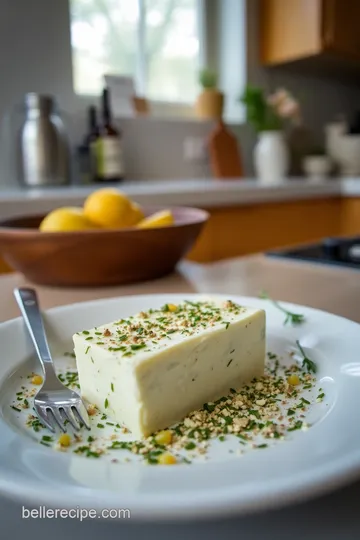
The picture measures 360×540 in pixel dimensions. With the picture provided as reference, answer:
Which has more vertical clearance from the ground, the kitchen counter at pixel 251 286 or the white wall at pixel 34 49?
the white wall at pixel 34 49

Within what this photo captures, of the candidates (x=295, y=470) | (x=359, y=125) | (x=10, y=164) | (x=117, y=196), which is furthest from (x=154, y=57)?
(x=295, y=470)

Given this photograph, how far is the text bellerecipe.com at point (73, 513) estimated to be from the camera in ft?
0.95

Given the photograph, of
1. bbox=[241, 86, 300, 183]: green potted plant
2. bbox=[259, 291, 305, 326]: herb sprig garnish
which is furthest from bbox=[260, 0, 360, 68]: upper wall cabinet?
bbox=[259, 291, 305, 326]: herb sprig garnish

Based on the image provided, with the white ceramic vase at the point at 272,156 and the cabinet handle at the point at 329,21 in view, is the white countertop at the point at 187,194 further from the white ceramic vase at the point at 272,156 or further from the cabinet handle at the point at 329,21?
the cabinet handle at the point at 329,21

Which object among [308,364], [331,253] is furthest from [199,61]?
[308,364]

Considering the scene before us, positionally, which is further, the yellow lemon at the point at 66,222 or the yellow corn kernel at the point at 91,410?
the yellow lemon at the point at 66,222

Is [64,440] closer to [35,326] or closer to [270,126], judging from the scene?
[35,326]

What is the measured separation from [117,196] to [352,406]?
25.7 inches

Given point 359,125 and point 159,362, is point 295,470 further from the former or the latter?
point 359,125

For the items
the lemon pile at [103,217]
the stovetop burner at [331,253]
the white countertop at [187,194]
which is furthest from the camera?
the white countertop at [187,194]

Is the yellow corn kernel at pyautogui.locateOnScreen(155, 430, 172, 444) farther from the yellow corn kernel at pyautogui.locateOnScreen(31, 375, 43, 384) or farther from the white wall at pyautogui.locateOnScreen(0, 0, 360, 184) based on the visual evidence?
the white wall at pyautogui.locateOnScreen(0, 0, 360, 184)

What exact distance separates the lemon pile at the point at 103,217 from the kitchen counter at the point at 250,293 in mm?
108

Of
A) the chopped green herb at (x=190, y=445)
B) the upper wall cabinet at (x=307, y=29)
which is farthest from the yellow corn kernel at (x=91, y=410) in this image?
the upper wall cabinet at (x=307, y=29)

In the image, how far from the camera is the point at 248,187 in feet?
7.23
